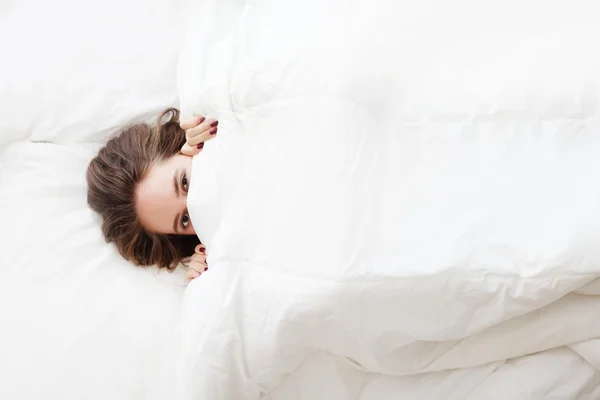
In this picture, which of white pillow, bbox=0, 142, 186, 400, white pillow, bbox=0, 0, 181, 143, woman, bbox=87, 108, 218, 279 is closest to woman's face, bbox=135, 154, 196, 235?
woman, bbox=87, 108, 218, 279

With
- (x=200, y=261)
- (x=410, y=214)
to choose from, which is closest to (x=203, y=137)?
(x=200, y=261)

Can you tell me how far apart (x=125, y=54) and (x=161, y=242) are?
0.44 metres

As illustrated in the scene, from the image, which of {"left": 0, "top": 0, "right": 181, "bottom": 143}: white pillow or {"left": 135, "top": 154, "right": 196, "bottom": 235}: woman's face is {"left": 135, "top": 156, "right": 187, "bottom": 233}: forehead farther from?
{"left": 0, "top": 0, "right": 181, "bottom": 143}: white pillow

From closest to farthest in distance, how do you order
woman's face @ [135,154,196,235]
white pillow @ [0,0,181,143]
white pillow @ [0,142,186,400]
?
white pillow @ [0,142,186,400] < woman's face @ [135,154,196,235] < white pillow @ [0,0,181,143]

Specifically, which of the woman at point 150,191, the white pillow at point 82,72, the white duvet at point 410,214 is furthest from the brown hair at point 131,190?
the white duvet at point 410,214

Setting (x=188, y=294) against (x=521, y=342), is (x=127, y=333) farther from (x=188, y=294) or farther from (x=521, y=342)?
(x=521, y=342)

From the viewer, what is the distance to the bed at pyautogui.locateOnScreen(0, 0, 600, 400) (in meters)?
0.86

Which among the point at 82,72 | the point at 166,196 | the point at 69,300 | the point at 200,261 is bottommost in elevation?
the point at 69,300

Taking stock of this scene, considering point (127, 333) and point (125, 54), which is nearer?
point (127, 333)

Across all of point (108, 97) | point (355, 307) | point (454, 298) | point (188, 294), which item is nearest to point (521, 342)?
point (454, 298)

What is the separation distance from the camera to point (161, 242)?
1249 millimetres

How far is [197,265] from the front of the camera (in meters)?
1.19

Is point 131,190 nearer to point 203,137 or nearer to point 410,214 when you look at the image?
point 203,137

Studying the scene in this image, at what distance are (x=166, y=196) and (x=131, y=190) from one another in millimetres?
90
